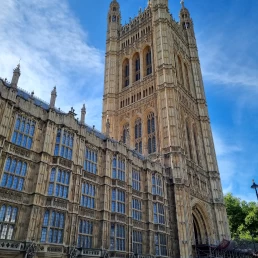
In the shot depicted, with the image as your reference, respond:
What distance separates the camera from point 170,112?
4162cm

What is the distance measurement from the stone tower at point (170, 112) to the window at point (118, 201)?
24.1 feet

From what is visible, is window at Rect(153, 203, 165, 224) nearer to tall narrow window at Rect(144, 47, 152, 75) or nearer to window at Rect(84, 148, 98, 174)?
window at Rect(84, 148, 98, 174)

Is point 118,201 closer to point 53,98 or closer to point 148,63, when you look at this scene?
point 53,98

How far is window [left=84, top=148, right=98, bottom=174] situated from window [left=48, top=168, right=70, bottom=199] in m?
3.11

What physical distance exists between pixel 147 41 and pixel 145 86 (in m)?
10.6

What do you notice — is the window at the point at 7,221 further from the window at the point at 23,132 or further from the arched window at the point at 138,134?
the arched window at the point at 138,134

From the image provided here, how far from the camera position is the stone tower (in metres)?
36.1

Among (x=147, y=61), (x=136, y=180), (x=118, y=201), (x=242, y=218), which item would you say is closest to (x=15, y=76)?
(x=118, y=201)

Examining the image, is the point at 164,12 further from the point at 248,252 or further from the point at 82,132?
the point at 248,252

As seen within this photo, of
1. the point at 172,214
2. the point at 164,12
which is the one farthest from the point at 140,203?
the point at 164,12

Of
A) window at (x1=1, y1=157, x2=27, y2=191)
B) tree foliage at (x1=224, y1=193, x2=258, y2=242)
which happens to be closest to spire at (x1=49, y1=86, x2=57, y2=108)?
window at (x1=1, y1=157, x2=27, y2=191)

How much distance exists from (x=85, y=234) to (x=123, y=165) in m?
8.61

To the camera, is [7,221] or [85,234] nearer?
[7,221]

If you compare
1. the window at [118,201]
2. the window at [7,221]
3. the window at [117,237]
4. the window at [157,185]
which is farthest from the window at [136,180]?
the window at [7,221]
